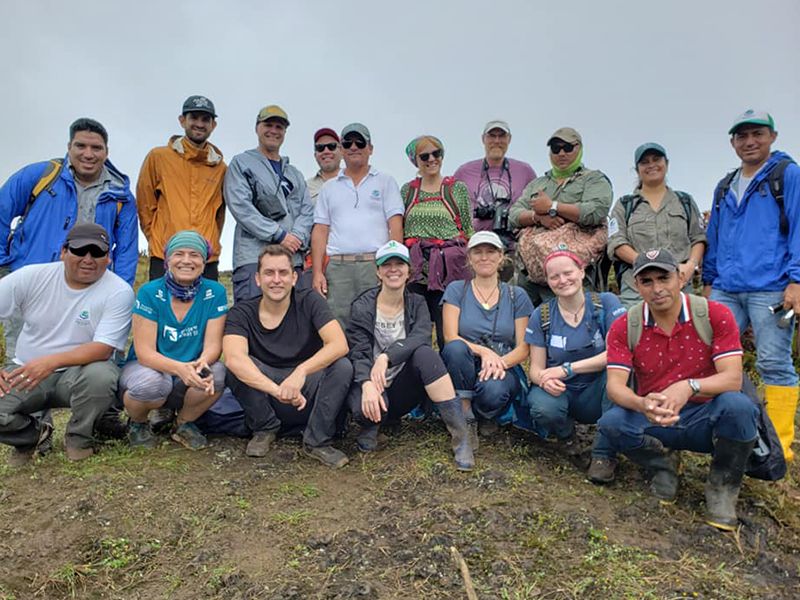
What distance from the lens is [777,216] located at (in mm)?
5527

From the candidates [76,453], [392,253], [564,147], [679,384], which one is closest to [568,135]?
[564,147]

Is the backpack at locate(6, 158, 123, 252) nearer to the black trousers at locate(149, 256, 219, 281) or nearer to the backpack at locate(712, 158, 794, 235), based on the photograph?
the black trousers at locate(149, 256, 219, 281)

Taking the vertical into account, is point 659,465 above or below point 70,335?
below

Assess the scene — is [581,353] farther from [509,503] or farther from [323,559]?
[323,559]

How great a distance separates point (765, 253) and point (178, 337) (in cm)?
522

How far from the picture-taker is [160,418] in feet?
19.7

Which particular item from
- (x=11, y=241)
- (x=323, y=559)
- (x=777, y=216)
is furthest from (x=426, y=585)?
(x=11, y=241)

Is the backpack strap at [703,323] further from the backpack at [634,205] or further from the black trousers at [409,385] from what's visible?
the black trousers at [409,385]

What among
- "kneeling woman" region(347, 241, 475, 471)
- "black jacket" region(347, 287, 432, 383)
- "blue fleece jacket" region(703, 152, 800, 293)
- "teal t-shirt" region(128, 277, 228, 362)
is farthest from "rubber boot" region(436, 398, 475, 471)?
"blue fleece jacket" region(703, 152, 800, 293)

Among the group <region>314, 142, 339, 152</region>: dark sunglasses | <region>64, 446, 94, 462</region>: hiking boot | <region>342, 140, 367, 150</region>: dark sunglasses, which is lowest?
<region>64, 446, 94, 462</region>: hiking boot

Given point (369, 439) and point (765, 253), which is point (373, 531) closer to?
point (369, 439)

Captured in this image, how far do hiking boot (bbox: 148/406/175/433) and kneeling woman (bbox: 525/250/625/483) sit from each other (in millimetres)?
3417

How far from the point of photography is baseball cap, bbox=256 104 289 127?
669cm

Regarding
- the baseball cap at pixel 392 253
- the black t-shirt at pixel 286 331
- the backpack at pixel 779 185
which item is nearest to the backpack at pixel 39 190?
the black t-shirt at pixel 286 331
